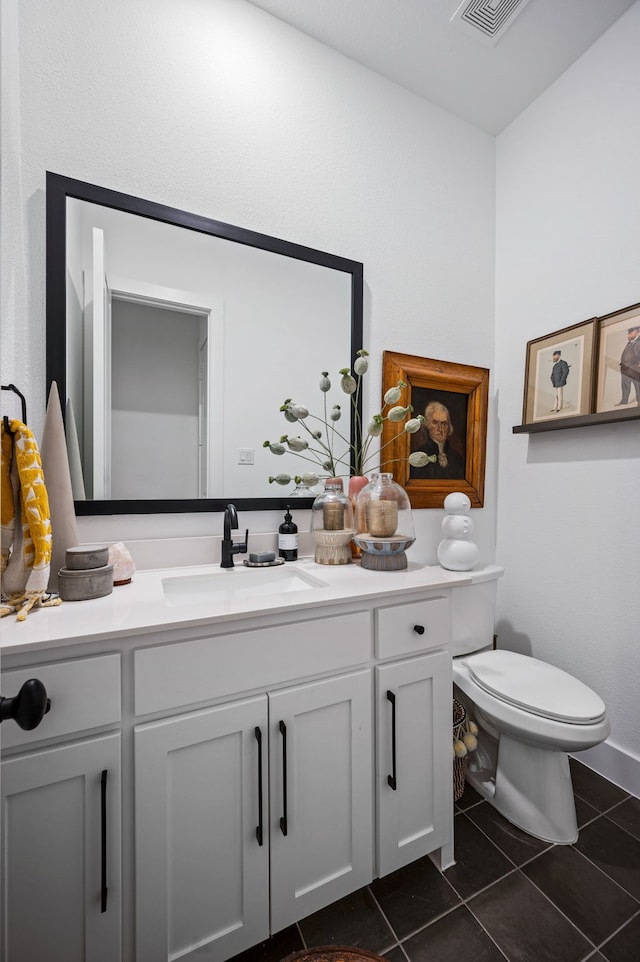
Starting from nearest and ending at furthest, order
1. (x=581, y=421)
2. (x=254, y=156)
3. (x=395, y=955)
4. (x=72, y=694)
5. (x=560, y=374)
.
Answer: (x=72, y=694)
(x=395, y=955)
(x=254, y=156)
(x=581, y=421)
(x=560, y=374)

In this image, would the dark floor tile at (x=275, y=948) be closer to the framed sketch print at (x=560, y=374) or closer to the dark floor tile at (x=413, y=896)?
the dark floor tile at (x=413, y=896)

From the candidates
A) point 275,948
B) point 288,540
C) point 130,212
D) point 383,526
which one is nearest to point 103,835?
point 275,948

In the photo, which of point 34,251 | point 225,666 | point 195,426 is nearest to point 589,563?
point 225,666

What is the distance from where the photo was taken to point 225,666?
0.87 meters

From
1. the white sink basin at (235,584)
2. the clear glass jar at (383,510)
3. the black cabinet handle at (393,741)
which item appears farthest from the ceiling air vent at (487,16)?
the black cabinet handle at (393,741)

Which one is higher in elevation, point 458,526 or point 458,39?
point 458,39

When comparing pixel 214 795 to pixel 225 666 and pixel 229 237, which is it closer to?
pixel 225 666

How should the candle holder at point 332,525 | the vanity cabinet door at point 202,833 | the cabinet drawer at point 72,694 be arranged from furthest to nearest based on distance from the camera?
the candle holder at point 332,525, the vanity cabinet door at point 202,833, the cabinet drawer at point 72,694

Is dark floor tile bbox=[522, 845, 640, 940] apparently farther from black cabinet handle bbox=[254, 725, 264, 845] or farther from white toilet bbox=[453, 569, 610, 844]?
black cabinet handle bbox=[254, 725, 264, 845]

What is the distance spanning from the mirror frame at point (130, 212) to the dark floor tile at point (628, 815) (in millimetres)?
→ 1474

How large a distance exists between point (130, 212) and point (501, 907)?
2.23 m

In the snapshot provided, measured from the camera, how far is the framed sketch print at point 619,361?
4.71ft

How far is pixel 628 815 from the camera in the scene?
1.36m

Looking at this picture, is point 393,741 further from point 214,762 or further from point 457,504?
point 457,504
